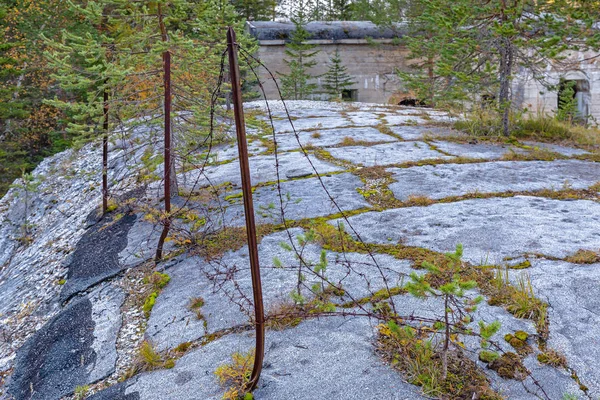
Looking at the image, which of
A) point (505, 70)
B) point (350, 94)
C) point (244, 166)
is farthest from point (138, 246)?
point (350, 94)

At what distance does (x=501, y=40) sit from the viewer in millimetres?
6941

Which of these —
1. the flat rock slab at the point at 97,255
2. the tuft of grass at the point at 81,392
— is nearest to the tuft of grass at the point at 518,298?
the tuft of grass at the point at 81,392

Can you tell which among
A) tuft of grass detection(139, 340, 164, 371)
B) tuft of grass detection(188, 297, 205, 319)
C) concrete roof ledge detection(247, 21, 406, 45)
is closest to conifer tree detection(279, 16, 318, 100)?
concrete roof ledge detection(247, 21, 406, 45)

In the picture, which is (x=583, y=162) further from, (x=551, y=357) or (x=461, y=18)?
(x=551, y=357)

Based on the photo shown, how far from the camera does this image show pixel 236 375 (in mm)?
2020

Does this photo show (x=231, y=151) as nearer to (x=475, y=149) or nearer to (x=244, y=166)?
(x=475, y=149)

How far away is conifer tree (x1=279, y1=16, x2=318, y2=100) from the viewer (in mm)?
15211

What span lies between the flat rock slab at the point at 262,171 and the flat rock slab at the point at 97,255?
881mm

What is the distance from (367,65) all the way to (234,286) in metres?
15.1

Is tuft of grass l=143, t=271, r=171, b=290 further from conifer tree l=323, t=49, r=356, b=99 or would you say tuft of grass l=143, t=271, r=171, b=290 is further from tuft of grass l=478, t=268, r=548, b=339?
conifer tree l=323, t=49, r=356, b=99

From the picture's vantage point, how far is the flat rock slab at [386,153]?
582 cm

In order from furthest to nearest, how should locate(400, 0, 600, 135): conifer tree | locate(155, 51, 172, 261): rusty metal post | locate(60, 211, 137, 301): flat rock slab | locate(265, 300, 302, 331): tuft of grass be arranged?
1. locate(400, 0, 600, 135): conifer tree
2. locate(60, 211, 137, 301): flat rock slab
3. locate(155, 51, 172, 261): rusty metal post
4. locate(265, 300, 302, 331): tuft of grass

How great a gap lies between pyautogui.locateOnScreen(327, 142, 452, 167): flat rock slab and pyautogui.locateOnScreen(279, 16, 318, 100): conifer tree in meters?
8.92

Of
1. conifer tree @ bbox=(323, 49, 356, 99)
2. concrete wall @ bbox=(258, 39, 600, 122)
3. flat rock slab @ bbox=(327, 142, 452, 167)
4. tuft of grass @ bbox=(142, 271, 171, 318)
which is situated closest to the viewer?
tuft of grass @ bbox=(142, 271, 171, 318)
